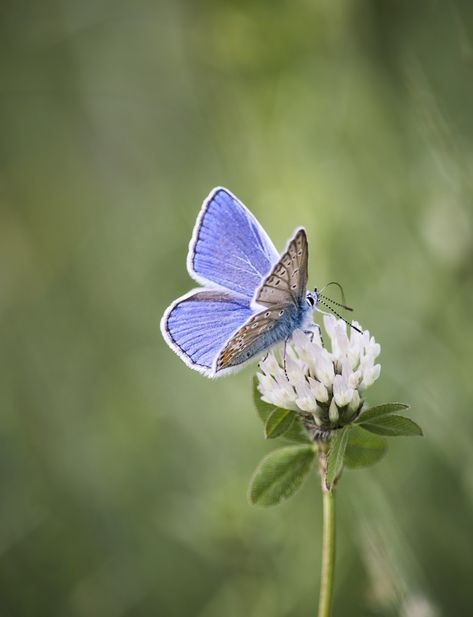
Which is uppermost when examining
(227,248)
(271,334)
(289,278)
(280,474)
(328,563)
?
(227,248)

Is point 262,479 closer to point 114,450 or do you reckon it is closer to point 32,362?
point 114,450

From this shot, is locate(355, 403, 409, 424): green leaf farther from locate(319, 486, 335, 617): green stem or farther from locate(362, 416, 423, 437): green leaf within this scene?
locate(319, 486, 335, 617): green stem

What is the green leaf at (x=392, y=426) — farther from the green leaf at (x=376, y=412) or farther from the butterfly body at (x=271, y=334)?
the butterfly body at (x=271, y=334)

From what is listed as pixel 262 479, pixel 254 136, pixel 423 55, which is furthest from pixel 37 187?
pixel 262 479

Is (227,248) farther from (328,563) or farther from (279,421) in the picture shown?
(328,563)

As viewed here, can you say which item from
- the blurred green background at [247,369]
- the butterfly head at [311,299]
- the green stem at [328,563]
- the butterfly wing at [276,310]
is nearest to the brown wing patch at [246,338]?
the butterfly wing at [276,310]

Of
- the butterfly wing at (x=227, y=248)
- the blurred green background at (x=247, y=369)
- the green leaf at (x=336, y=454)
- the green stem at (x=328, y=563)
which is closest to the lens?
the green stem at (x=328, y=563)

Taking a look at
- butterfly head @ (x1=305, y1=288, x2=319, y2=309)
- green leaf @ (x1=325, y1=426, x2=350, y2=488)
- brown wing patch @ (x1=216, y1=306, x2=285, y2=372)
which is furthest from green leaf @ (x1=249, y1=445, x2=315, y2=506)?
butterfly head @ (x1=305, y1=288, x2=319, y2=309)

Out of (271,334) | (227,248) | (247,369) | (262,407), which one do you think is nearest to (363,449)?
(262,407)
